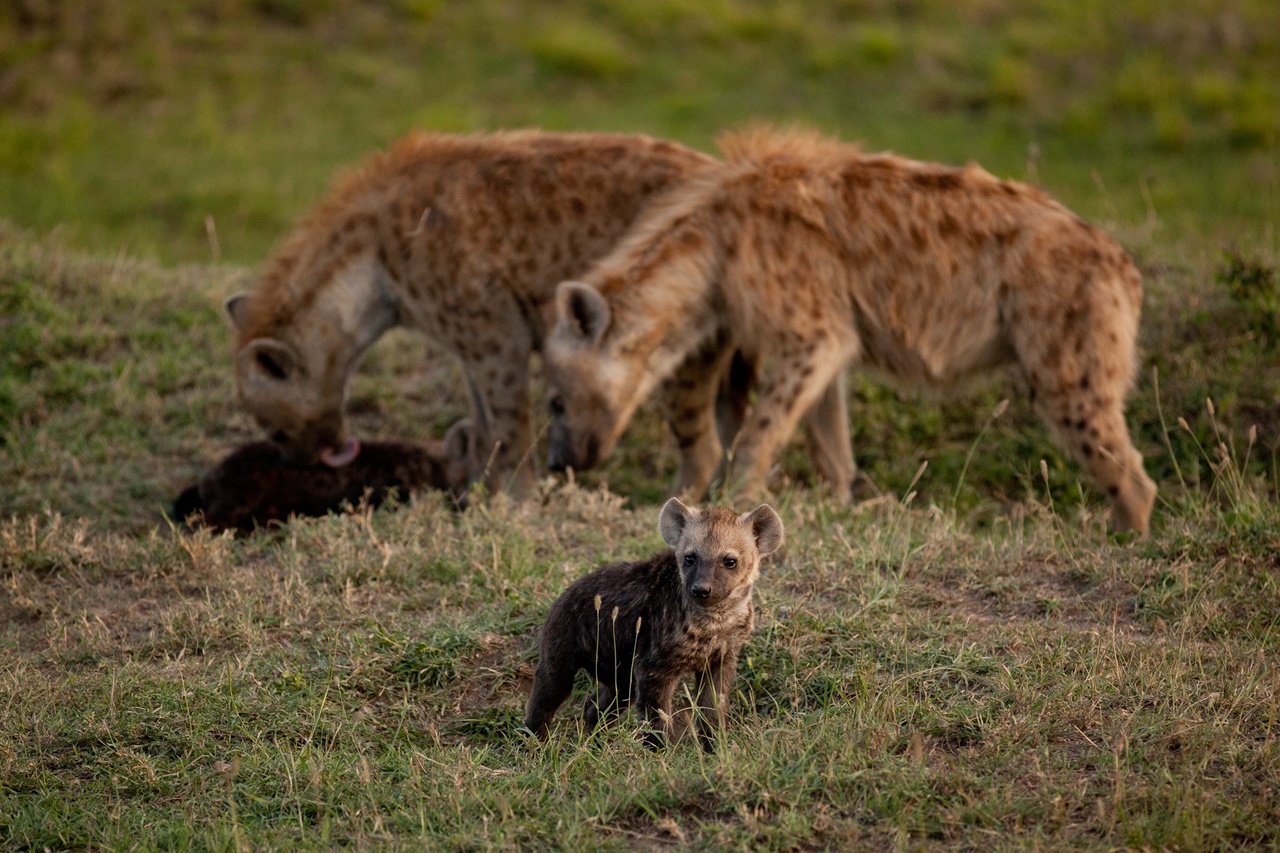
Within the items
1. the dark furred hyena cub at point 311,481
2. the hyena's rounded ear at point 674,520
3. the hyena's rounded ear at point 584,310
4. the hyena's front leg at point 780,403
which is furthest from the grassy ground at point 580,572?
the hyena's rounded ear at point 584,310

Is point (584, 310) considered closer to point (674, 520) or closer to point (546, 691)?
point (674, 520)

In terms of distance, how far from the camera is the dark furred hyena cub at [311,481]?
5.61 meters

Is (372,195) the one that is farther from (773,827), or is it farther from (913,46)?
(913,46)

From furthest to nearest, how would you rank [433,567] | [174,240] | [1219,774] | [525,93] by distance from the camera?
[525,93] < [174,240] < [433,567] < [1219,774]

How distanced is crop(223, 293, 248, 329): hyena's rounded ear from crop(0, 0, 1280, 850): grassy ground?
1.67 ft

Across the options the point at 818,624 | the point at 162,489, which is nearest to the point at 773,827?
the point at 818,624

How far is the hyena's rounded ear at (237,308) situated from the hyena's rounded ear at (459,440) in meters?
0.94

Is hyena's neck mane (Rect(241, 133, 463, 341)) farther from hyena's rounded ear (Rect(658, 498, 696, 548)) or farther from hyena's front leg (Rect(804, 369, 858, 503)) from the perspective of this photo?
hyena's rounded ear (Rect(658, 498, 696, 548))

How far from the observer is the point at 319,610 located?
416 cm

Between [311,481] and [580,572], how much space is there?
1878mm

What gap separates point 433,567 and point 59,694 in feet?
3.66

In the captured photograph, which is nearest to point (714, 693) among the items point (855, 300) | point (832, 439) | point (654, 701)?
point (654, 701)

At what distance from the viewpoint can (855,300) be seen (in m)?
5.52

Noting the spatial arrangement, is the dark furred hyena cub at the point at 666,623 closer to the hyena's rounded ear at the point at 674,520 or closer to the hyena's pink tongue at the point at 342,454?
the hyena's rounded ear at the point at 674,520
